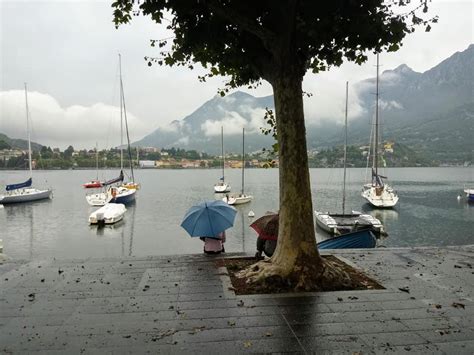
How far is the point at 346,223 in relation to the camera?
31234mm

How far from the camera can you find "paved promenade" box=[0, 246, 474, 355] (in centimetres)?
483

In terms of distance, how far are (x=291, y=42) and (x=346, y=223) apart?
2570 centimetres

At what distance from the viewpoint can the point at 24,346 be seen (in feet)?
16.0

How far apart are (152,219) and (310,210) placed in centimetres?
3591

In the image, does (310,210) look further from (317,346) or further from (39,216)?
(39,216)

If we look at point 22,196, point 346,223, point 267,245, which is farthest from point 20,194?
point 267,245

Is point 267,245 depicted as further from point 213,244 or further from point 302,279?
point 302,279

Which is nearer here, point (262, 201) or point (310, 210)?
point (310, 210)

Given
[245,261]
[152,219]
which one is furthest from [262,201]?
[245,261]

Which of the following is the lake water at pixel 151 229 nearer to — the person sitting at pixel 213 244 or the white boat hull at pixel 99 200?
the white boat hull at pixel 99 200

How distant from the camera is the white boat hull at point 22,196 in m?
53.3

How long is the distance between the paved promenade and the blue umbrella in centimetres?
120

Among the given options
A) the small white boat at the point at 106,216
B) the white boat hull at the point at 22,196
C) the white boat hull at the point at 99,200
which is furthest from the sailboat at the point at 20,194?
the small white boat at the point at 106,216

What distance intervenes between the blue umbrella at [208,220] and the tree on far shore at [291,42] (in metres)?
2.09
